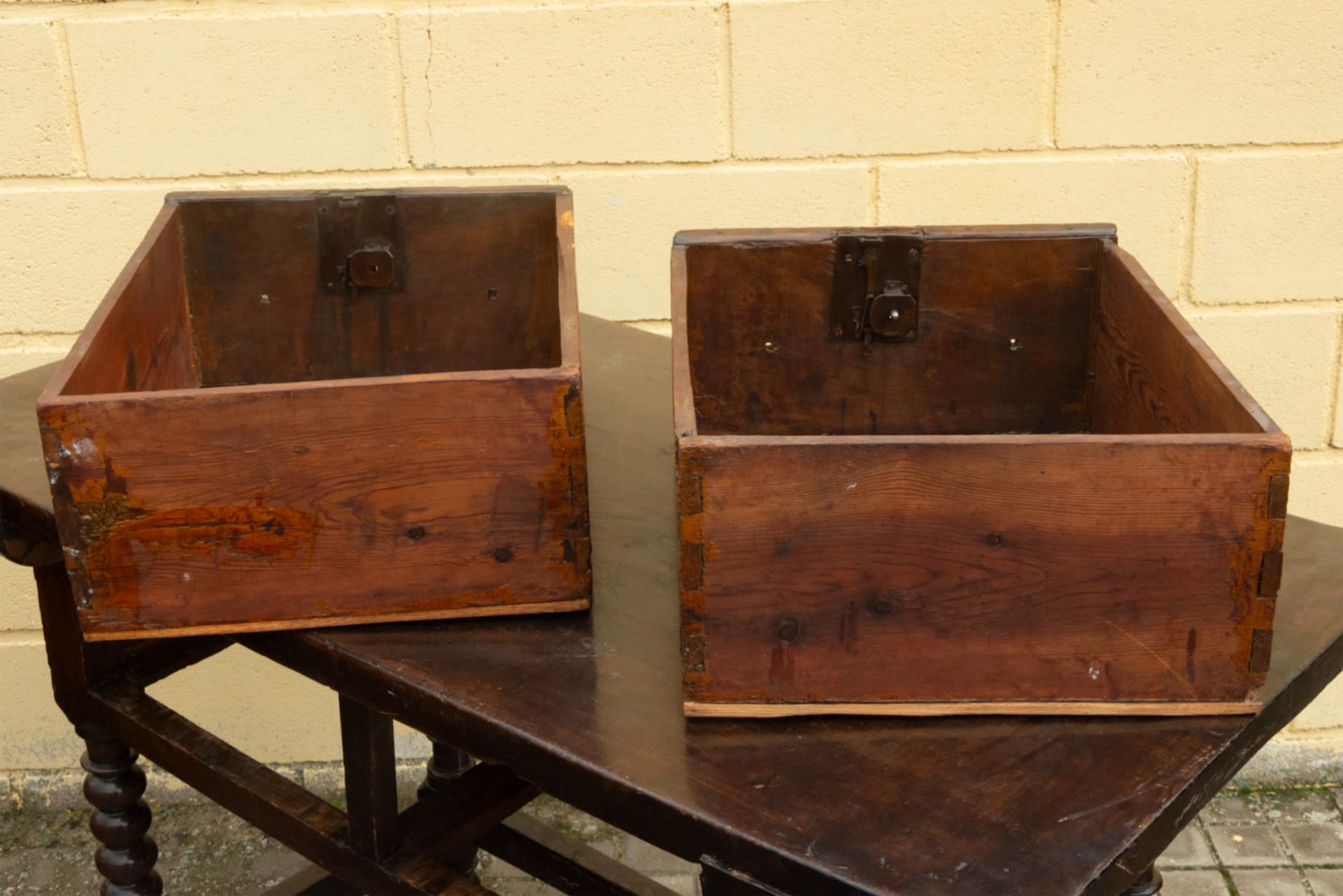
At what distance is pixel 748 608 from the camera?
1278mm

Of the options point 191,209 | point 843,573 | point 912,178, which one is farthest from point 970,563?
point 912,178

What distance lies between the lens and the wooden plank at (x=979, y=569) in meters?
1.23

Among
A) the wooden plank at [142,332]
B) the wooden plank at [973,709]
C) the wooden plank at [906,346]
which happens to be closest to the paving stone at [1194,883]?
the wooden plank at [906,346]

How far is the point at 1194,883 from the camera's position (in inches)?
105

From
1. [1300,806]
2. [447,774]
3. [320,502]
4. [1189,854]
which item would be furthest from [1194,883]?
[320,502]

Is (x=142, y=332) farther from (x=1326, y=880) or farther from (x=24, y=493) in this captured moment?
(x=1326, y=880)

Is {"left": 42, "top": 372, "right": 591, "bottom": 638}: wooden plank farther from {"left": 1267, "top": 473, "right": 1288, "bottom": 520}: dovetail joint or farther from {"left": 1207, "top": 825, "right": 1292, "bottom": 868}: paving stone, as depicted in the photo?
{"left": 1207, "top": 825, "right": 1292, "bottom": 868}: paving stone

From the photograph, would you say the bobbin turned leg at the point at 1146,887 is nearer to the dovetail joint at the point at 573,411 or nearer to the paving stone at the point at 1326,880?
the dovetail joint at the point at 573,411

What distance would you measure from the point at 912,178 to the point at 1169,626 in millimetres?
1424

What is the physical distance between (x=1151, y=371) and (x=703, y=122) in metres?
1.11

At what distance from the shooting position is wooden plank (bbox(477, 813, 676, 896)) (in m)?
1.97

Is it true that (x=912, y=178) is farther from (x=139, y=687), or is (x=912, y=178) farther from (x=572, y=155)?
(x=139, y=687)

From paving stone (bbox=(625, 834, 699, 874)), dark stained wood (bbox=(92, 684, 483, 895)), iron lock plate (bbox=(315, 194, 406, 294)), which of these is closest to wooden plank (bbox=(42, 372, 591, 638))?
dark stained wood (bbox=(92, 684, 483, 895))

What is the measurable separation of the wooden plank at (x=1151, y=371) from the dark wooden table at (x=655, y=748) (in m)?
0.21
